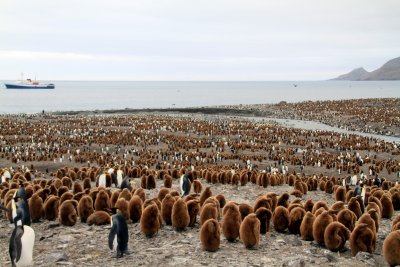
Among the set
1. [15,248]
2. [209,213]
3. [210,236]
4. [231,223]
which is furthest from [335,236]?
[15,248]

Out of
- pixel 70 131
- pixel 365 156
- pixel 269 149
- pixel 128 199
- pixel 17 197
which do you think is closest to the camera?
pixel 17 197

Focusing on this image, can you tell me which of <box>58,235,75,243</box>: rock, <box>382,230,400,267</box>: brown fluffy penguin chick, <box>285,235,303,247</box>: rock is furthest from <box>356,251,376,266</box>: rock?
<box>58,235,75,243</box>: rock

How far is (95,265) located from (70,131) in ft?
110

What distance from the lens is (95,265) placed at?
6.88 meters

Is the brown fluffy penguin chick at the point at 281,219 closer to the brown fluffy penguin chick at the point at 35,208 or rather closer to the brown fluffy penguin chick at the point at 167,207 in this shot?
the brown fluffy penguin chick at the point at 167,207

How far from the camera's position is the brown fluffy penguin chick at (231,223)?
25.3ft

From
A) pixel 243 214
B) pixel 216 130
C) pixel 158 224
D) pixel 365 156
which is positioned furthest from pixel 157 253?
pixel 216 130

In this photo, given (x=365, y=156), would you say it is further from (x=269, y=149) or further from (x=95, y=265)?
(x=95, y=265)

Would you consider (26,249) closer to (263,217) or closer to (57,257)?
(57,257)

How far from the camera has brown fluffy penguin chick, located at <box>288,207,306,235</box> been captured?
326 inches

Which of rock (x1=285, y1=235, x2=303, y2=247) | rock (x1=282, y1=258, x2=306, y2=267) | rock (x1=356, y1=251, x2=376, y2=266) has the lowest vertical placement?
rock (x1=356, y1=251, x2=376, y2=266)

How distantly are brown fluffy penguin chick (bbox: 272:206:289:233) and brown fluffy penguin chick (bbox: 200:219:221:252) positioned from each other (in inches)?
65.9

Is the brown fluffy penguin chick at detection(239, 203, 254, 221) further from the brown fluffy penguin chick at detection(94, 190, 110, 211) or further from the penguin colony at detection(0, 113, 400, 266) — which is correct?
the brown fluffy penguin chick at detection(94, 190, 110, 211)

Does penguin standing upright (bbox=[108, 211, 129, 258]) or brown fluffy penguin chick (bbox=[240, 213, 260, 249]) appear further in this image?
brown fluffy penguin chick (bbox=[240, 213, 260, 249])
